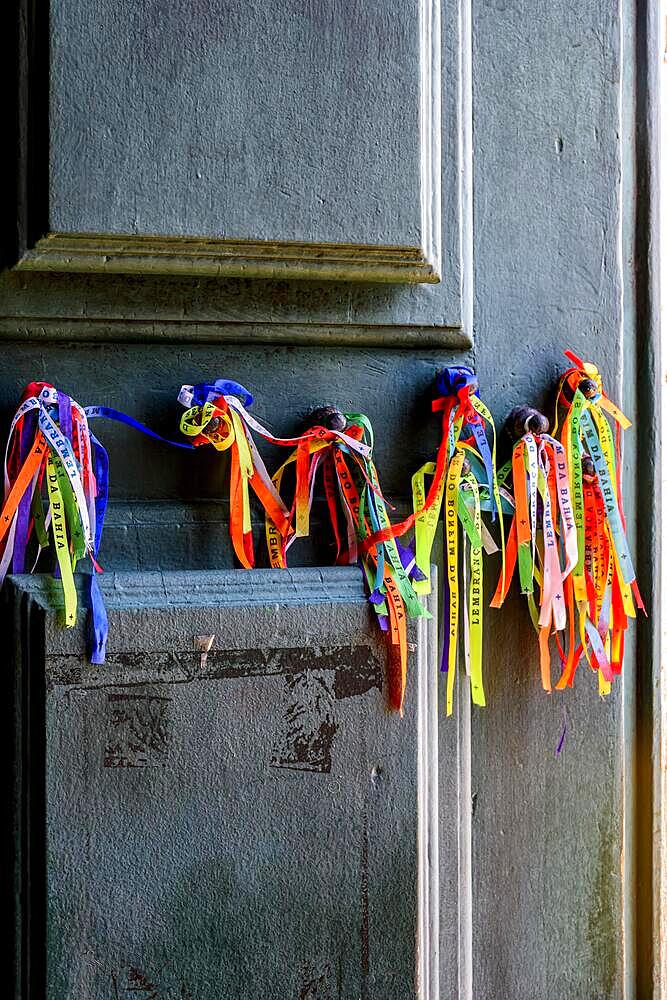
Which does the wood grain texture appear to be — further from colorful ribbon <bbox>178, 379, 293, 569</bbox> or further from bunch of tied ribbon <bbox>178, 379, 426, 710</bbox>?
colorful ribbon <bbox>178, 379, 293, 569</bbox>

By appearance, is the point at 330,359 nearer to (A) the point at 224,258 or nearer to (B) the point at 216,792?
(A) the point at 224,258

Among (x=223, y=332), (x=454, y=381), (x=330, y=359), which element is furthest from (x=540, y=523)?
(x=223, y=332)

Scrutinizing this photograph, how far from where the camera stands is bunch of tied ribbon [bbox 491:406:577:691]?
1.35m

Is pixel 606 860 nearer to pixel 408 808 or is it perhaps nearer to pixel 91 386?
pixel 408 808

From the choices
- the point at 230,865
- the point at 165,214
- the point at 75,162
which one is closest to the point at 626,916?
the point at 230,865

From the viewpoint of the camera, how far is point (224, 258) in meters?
1.23

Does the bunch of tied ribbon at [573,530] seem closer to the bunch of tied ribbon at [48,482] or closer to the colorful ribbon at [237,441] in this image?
the colorful ribbon at [237,441]

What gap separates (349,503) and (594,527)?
0.38 meters

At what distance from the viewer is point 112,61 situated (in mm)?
1167

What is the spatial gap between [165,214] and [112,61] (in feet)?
0.65

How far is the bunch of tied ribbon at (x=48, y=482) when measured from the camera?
1.18m

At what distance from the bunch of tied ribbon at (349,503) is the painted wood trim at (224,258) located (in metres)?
0.20

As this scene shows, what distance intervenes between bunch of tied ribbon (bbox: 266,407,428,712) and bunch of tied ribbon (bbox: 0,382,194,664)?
254 millimetres

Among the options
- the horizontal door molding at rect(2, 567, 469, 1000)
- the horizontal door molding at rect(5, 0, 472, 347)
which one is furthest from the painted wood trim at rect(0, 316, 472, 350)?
the horizontal door molding at rect(2, 567, 469, 1000)
